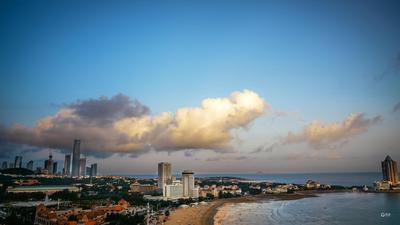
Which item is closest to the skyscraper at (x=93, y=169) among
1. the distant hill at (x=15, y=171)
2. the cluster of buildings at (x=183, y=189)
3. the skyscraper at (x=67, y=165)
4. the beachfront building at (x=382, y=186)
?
the skyscraper at (x=67, y=165)

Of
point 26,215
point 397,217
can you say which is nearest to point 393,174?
point 397,217

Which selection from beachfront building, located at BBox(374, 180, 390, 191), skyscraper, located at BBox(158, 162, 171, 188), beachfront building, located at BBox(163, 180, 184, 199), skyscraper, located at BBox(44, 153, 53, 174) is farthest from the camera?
skyscraper, located at BBox(44, 153, 53, 174)

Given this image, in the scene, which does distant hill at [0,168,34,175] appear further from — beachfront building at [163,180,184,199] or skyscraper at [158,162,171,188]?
beachfront building at [163,180,184,199]

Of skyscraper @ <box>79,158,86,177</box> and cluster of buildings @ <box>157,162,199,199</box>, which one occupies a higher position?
skyscraper @ <box>79,158,86,177</box>

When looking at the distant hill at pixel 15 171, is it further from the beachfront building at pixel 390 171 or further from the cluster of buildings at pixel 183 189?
the beachfront building at pixel 390 171

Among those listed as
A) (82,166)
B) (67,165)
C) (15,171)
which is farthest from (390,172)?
(67,165)

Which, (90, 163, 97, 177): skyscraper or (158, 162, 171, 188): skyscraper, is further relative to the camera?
(90, 163, 97, 177): skyscraper

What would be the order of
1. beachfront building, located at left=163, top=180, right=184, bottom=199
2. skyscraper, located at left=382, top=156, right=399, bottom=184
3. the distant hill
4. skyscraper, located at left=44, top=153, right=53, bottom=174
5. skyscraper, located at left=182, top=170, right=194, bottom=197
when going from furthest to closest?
1. skyscraper, located at left=44, top=153, right=53, bottom=174
2. the distant hill
3. skyscraper, located at left=382, top=156, right=399, bottom=184
4. skyscraper, located at left=182, top=170, right=194, bottom=197
5. beachfront building, located at left=163, top=180, right=184, bottom=199

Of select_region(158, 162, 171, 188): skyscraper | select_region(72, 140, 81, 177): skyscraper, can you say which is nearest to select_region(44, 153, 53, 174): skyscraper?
select_region(72, 140, 81, 177): skyscraper

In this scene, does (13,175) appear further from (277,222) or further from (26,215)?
(277,222)

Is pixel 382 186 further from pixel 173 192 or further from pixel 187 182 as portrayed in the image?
pixel 173 192

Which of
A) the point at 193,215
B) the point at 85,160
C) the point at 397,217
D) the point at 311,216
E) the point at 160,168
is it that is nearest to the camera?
the point at 397,217
